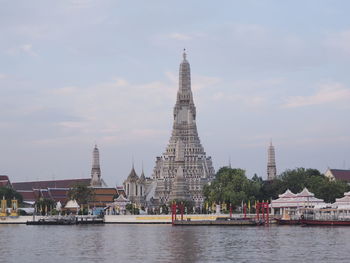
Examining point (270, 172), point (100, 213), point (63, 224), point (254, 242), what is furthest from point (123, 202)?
point (254, 242)

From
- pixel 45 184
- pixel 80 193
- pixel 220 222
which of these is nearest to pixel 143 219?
pixel 220 222

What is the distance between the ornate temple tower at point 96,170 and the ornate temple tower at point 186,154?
13.0 meters

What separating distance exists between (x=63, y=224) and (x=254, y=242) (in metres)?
55.7

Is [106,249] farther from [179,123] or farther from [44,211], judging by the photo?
[179,123]

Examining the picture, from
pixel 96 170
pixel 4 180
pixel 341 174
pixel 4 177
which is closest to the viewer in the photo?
pixel 341 174

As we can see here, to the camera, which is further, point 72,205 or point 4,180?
point 4,180

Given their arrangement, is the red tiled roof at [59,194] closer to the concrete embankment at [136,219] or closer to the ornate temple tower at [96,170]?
the ornate temple tower at [96,170]

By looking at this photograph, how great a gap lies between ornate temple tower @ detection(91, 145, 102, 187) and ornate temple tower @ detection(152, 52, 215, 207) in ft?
42.6

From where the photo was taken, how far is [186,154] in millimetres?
165000

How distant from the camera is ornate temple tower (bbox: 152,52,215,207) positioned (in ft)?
531

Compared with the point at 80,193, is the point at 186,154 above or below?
above

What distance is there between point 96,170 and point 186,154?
69.4 feet

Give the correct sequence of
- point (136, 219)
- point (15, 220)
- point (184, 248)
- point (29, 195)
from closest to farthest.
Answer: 1. point (184, 248)
2. point (136, 219)
3. point (15, 220)
4. point (29, 195)

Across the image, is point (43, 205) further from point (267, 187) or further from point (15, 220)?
point (267, 187)
